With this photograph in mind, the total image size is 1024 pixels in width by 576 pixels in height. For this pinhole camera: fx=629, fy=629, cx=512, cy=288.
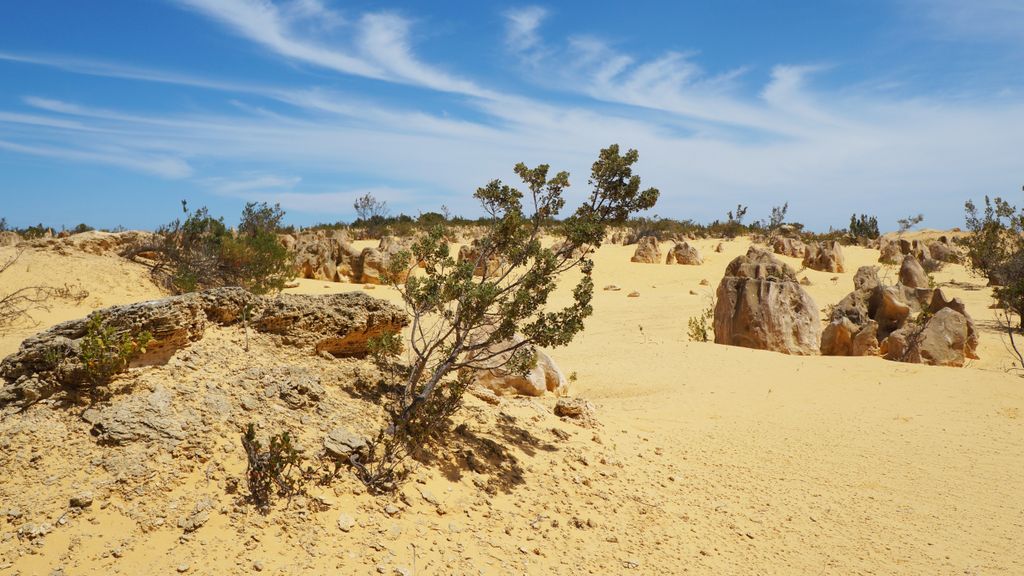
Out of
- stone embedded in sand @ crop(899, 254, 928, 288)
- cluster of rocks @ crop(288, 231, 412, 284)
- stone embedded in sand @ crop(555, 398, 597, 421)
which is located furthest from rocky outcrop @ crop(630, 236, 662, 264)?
stone embedded in sand @ crop(555, 398, 597, 421)

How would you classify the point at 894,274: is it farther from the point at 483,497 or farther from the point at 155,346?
the point at 155,346

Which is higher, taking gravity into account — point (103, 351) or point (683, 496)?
point (103, 351)

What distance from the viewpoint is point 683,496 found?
6.49 meters

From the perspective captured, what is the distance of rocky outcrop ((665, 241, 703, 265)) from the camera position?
3034 cm

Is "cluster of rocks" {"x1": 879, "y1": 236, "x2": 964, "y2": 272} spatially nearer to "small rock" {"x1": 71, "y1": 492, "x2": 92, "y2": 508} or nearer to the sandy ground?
the sandy ground

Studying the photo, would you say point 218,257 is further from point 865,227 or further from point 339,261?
point 865,227

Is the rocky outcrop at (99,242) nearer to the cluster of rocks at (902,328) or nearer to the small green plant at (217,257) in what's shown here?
the small green plant at (217,257)

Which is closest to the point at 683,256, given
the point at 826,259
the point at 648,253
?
the point at 648,253

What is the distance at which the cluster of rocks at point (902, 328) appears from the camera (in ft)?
41.7

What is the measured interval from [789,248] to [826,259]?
4.69 meters

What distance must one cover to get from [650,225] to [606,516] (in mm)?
43136

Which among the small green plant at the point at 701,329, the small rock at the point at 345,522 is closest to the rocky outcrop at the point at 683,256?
the small green plant at the point at 701,329

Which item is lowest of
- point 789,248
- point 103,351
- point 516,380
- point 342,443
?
point 516,380

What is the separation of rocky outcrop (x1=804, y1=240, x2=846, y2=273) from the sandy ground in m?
18.3
